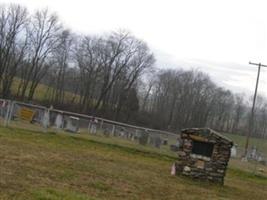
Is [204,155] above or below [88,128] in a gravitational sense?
below

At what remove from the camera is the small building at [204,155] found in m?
19.2

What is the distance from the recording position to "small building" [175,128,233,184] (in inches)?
758

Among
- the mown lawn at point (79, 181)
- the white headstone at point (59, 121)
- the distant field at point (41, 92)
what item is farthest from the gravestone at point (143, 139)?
the distant field at point (41, 92)

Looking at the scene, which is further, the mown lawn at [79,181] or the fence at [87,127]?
the fence at [87,127]

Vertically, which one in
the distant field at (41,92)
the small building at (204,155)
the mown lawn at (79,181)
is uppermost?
the distant field at (41,92)

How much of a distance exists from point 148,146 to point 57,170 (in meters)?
18.3

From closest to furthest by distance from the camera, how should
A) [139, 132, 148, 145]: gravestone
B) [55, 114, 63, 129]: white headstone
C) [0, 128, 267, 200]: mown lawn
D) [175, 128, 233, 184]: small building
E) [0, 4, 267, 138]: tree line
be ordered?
1. [0, 128, 267, 200]: mown lawn
2. [175, 128, 233, 184]: small building
3. [139, 132, 148, 145]: gravestone
4. [55, 114, 63, 129]: white headstone
5. [0, 4, 267, 138]: tree line

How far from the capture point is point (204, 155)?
1948 centimetres

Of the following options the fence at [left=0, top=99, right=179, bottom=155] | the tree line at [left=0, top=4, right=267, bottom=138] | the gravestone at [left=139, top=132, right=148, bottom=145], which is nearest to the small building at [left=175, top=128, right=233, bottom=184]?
the fence at [left=0, top=99, right=179, bottom=155]

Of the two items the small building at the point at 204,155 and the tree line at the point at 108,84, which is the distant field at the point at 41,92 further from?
the small building at the point at 204,155

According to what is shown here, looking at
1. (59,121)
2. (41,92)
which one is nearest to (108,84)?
(41,92)

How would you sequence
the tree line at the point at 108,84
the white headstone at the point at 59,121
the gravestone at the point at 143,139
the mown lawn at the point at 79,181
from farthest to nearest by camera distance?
the tree line at the point at 108,84
the white headstone at the point at 59,121
the gravestone at the point at 143,139
the mown lawn at the point at 79,181

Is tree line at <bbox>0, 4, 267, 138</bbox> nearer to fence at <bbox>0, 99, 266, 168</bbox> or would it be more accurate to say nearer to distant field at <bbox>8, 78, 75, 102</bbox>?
distant field at <bbox>8, 78, 75, 102</bbox>

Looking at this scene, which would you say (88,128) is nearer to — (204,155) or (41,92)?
(204,155)
